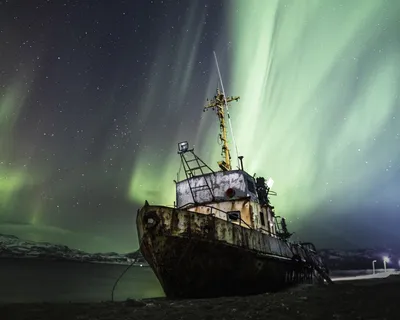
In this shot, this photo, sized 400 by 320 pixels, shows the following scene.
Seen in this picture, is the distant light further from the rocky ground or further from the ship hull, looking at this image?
the rocky ground

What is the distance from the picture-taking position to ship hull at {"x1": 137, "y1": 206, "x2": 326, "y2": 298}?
13.0m

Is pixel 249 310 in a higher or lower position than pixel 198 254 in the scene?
lower

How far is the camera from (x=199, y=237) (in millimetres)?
13203

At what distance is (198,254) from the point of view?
42.9ft

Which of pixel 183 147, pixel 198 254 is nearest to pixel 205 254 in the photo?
pixel 198 254

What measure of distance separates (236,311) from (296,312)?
1532mm

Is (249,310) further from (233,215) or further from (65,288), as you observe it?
(65,288)

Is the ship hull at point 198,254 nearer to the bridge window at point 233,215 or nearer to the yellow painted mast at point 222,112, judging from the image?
the bridge window at point 233,215

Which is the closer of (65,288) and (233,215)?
(233,215)

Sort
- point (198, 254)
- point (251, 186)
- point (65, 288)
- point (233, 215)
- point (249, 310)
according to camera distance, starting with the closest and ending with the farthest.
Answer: point (249, 310) < point (198, 254) < point (233, 215) < point (251, 186) < point (65, 288)

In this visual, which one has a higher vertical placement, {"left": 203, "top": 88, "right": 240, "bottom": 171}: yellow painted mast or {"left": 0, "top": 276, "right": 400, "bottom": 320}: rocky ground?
{"left": 203, "top": 88, "right": 240, "bottom": 171}: yellow painted mast

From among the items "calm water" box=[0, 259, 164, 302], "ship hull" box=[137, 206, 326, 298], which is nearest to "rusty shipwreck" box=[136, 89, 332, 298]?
"ship hull" box=[137, 206, 326, 298]

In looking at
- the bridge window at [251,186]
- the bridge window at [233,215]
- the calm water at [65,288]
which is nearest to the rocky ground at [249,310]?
the bridge window at [233,215]

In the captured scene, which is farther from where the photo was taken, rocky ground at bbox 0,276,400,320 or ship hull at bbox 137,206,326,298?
ship hull at bbox 137,206,326,298
